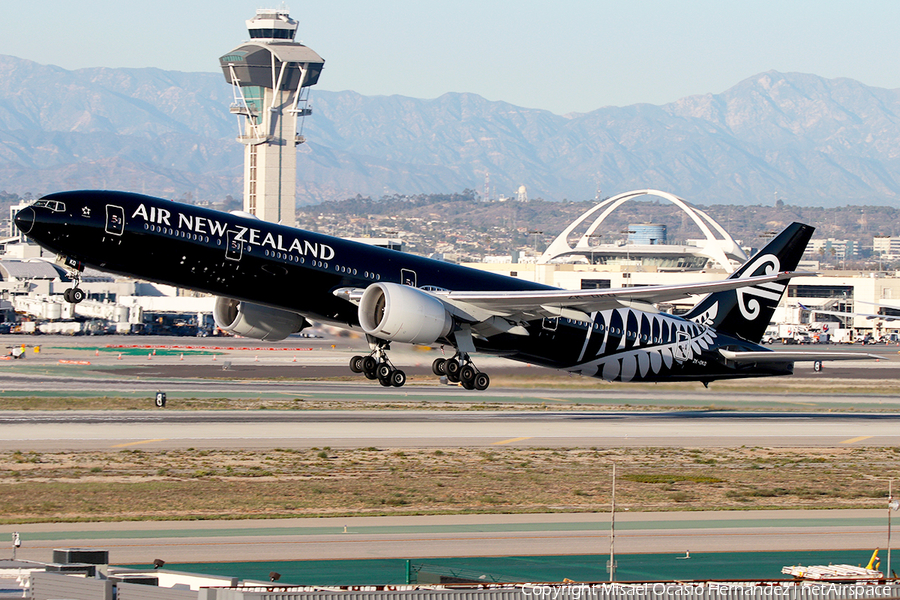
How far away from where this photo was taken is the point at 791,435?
5497 centimetres

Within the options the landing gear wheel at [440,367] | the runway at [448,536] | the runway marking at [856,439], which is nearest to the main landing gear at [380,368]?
the landing gear wheel at [440,367]

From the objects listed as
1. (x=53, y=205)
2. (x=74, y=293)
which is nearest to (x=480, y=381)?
(x=74, y=293)

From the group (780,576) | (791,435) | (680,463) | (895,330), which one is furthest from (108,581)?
(895,330)

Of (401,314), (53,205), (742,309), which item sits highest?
(53,205)

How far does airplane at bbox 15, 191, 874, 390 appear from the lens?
131 ft

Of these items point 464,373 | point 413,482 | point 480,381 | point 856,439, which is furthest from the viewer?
point 856,439

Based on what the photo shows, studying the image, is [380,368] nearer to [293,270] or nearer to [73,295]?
[293,270]

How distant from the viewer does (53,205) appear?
38.9 meters

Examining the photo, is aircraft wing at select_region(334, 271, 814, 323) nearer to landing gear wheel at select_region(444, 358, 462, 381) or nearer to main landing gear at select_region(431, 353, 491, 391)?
main landing gear at select_region(431, 353, 491, 391)

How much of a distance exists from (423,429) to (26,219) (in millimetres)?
22812

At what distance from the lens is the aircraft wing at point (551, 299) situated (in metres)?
44.3

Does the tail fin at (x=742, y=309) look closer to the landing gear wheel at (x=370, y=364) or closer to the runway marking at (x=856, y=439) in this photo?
the runway marking at (x=856, y=439)

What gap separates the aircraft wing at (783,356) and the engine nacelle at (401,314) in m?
20.3

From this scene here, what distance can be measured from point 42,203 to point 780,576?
2856 cm
